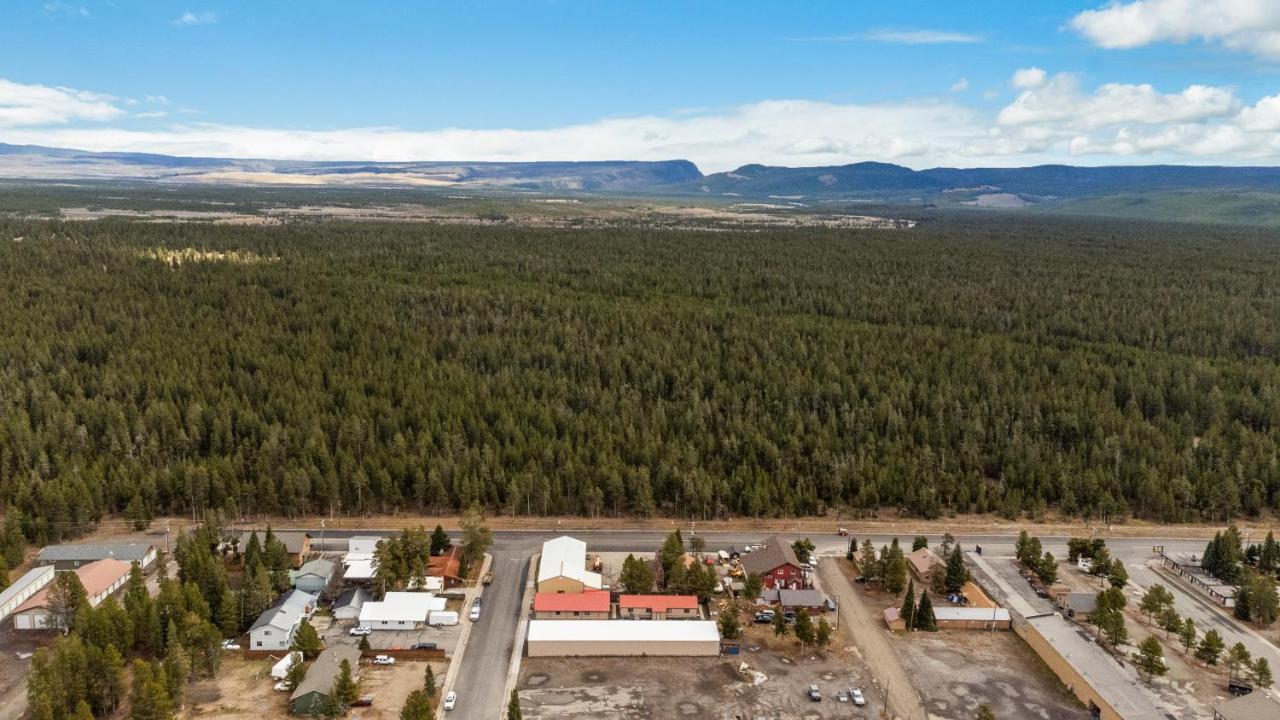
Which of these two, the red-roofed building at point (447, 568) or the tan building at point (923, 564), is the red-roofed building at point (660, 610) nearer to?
the red-roofed building at point (447, 568)

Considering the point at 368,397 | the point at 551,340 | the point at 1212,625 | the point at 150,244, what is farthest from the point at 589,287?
the point at 1212,625

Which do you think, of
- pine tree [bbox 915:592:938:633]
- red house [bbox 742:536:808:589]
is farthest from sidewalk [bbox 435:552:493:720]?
pine tree [bbox 915:592:938:633]

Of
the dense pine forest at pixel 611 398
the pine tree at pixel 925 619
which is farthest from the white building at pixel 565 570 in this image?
the pine tree at pixel 925 619

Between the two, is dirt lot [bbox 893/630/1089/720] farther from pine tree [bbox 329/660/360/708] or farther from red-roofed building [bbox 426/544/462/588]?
pine tree [bbox 329/660/360/708]

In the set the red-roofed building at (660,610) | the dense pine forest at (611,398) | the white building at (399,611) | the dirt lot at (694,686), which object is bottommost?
the dirt lot at (694,686)

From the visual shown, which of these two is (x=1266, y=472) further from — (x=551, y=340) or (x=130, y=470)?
(x=130, y=470)

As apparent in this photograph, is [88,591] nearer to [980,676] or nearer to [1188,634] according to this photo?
[980,676]
